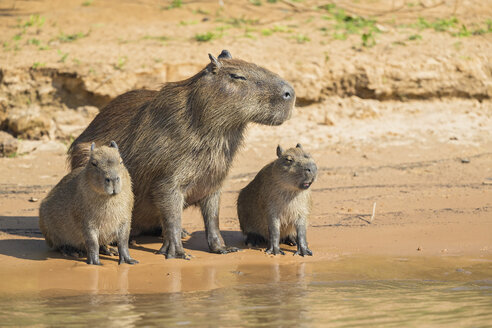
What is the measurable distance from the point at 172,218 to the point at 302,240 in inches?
44.6

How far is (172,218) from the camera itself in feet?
22.1

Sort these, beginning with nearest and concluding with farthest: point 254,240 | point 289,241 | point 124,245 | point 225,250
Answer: point 124,245 < point 225,250 < point 254,240 < point 289,241

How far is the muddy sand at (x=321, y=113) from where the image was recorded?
24.0 feet

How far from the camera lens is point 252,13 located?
12625 mm

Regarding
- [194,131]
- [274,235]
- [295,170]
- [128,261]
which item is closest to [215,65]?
[194,131]

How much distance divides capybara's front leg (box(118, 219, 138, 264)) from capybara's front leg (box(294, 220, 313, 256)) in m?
1.40

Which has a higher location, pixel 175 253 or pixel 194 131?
pixel 194 131

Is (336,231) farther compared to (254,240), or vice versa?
(336,231)

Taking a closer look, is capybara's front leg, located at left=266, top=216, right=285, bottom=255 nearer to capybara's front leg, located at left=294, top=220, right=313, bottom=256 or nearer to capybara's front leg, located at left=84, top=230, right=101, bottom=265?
capybara's front leg, located at left=294, top=220, right=313, bottom=256

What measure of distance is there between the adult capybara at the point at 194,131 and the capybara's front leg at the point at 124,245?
0.40m

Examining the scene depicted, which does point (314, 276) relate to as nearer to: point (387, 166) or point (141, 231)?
point (141, 231)

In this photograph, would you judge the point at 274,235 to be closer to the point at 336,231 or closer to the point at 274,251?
the point at 274,251

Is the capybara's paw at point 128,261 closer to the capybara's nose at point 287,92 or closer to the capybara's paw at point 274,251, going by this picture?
the capybara's paw at point 274,251

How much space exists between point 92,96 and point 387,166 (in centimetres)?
411
